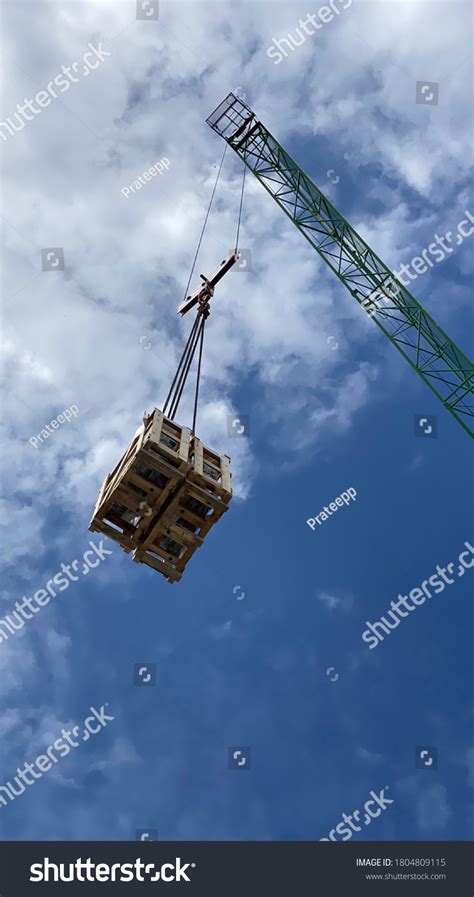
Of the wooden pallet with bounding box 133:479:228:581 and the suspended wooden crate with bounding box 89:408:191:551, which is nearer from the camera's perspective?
the suspended wooden crate with bounding box 89:408:191:551

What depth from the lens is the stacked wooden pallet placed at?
698 inches

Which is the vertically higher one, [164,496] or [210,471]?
[210,471]

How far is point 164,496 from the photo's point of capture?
17969 mm

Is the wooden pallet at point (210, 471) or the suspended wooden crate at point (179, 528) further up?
the wooden pallet at point (210, 471)

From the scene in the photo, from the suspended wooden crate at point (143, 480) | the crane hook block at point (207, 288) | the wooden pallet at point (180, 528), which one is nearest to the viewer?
the suspended wooden crate at point (143, 480)

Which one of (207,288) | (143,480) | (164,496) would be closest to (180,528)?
(164,496)

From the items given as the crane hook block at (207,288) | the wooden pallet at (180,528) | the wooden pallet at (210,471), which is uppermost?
the crane hook block at (207,288)

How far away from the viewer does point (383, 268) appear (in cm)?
2819

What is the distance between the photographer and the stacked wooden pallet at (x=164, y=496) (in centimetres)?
1773

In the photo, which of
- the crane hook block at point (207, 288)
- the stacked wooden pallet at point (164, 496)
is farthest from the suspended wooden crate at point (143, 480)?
the crane hook block at point (207, 288)

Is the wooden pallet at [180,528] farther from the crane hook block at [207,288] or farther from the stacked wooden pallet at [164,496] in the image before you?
the crane hook block at [207,288]

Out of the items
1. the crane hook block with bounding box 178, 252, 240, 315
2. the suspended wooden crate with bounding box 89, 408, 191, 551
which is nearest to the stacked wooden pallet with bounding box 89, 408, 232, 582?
the suspended wooden crate with bounding box 89, 408, 191, 551

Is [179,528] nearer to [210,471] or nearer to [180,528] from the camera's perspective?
[180,528]

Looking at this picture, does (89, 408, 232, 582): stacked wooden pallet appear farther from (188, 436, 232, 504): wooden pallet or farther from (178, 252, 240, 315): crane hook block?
(178, 252, 240, 315): crane hook block
